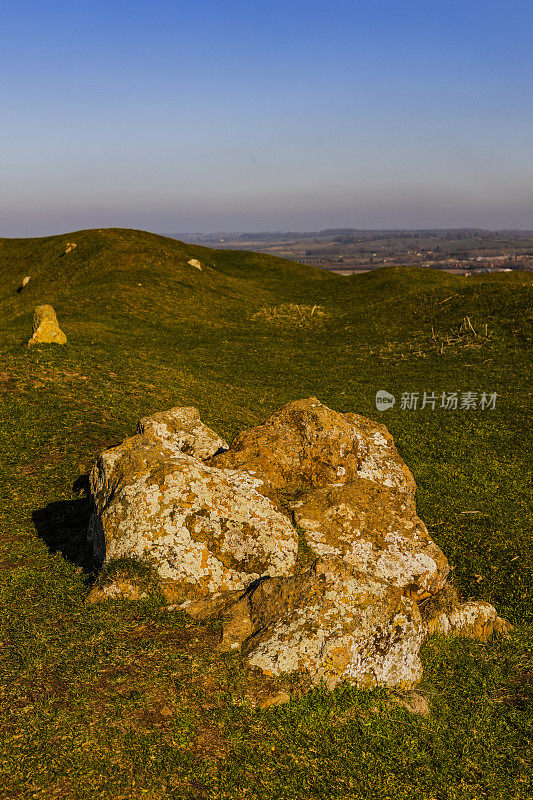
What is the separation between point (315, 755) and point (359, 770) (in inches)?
27.7

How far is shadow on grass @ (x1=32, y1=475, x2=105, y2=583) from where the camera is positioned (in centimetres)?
1264

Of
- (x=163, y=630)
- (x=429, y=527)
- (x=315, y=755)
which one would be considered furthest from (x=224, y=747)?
(x=429, y=527)

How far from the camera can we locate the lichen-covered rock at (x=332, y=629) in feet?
30.0

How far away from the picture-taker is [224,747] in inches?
308

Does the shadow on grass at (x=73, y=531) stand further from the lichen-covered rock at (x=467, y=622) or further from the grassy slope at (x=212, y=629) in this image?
the lichen-covered rock at (x=467, y=622)

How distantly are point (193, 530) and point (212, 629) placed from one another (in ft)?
7.11

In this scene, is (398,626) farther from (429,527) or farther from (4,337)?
(4,337)

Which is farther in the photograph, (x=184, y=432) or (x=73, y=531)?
(x=184, y=432)

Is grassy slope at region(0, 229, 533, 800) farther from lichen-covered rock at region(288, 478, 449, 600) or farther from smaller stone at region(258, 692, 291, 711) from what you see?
lichen-covered rock at region(288, 478, 449, 600)

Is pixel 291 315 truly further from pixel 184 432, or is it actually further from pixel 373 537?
pixel 373 537

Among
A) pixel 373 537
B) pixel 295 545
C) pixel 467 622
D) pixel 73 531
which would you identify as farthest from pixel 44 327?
pixel 467 622

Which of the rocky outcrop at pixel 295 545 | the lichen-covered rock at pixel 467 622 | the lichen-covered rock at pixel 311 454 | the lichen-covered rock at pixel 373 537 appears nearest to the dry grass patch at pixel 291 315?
the lichen-covered rock at pixel 311 454

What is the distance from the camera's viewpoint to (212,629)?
394 inches

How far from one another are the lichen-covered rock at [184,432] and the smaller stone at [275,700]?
7594 mm
